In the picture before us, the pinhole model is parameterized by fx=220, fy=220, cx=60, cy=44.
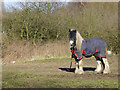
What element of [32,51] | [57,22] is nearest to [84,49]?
[32,51]

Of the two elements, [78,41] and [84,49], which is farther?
[84,49]

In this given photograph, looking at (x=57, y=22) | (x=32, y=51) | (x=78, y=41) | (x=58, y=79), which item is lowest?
(x=58, y=79)

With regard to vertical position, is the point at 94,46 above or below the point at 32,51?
above

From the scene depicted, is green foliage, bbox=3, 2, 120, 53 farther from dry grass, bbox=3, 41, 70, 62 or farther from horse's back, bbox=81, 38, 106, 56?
horse's back, bbox=81, 38, 106, 56

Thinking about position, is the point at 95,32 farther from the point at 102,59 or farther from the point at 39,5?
the point at 102,59

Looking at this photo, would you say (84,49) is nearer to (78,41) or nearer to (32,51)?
(78,41)

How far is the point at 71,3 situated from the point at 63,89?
18.8 m

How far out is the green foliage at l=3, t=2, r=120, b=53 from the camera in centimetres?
2192

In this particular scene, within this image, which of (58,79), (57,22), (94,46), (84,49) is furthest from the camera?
(57,22)

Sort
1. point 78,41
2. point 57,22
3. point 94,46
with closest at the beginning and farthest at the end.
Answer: point 78,41 → point 94,46 → point 57,22

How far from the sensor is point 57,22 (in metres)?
22.5

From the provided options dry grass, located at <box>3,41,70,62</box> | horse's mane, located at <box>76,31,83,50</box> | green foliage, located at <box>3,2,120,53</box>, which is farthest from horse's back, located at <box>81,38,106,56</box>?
green foliage, located at <box>3,2,120,53</box>

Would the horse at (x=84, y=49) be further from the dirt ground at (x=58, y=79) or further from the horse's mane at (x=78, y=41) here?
the dirt ground at (x=58, y=79)

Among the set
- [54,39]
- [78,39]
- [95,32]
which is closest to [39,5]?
[54,39]
